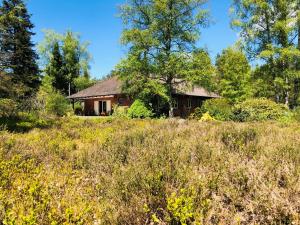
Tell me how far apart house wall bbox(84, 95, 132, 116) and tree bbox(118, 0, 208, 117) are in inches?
192

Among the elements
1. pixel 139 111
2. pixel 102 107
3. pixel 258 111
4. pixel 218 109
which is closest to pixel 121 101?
pixel 102 107

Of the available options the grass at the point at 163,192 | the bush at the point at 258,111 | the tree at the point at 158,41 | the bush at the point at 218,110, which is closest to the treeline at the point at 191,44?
the tree at the point at 158,41

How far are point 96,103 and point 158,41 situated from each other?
47.3ft

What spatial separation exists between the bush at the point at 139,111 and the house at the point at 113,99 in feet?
13.8

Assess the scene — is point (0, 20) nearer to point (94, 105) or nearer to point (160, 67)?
point (160, 67)

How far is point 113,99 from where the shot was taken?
113ft

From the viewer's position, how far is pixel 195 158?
14.9 feet

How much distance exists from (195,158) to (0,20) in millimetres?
13847

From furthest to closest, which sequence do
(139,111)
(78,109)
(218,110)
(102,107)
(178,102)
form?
1. (78,109)
2. (102,107)
3. (178,102)
4. (139,111)
5. (218,110)

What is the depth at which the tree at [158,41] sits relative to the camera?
26.2m

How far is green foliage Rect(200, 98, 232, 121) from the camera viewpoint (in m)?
21.3

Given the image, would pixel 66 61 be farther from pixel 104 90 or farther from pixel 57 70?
pixel 104 90

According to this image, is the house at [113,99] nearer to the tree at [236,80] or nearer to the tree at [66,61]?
the tree at [236,80]

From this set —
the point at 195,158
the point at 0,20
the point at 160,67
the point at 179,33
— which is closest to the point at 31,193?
the point at 195,158
